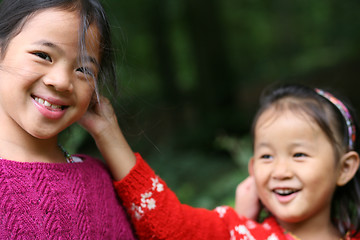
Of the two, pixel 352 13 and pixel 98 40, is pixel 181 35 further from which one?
pixel 98 40

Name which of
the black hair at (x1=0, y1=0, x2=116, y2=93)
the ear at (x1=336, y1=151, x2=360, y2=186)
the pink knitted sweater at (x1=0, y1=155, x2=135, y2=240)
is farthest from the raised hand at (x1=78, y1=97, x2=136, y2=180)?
the ear at (x1=336, y1=151, x2=360, y2=186)

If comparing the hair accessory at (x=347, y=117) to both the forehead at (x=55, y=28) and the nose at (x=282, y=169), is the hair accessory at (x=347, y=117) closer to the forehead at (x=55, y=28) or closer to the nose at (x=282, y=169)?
the nose at (x=282, y=169)

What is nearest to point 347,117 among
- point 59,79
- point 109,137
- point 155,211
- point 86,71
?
point 155,211

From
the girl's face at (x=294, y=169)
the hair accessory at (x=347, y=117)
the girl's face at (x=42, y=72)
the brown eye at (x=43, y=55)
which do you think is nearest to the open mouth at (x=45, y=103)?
the girl's face at (x=42, y=72)

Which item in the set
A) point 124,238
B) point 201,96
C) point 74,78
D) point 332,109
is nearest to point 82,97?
point 74,78

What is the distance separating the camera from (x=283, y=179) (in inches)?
78.2

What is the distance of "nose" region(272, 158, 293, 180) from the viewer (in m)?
1.96

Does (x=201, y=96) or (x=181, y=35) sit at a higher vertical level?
(x=181, y=35)

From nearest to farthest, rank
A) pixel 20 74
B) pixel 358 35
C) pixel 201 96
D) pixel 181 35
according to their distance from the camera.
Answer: pixel 20 74, pixel 201 96, pixel 358 35, pixel 181 35

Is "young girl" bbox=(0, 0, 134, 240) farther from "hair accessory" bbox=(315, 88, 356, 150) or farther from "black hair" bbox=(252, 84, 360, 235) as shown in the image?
"hair accessory" bbox=(315, 88, 356, 150)

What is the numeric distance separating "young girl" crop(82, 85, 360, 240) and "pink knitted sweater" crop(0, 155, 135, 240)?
0.51ft

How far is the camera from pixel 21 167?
152cm

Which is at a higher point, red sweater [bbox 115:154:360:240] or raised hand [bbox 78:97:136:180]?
raised hand [bbox 78:97:136:180]

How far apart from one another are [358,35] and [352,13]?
0.52 meters
